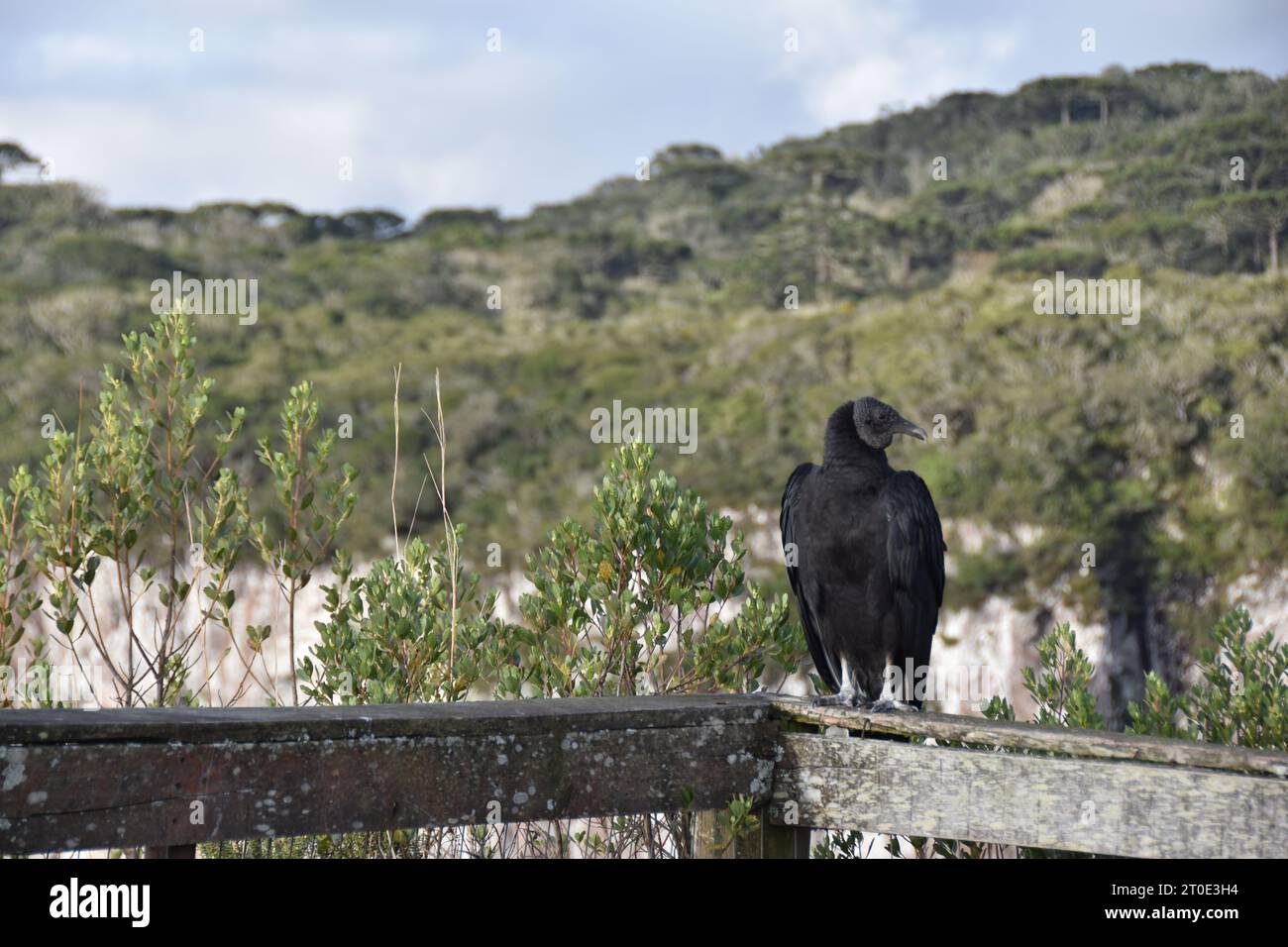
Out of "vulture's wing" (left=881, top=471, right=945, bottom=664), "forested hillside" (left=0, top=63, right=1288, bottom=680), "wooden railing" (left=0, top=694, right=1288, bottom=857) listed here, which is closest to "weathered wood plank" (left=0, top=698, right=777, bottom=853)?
"wooden railing" (left=0, top=694, right=1288, bottom=857)

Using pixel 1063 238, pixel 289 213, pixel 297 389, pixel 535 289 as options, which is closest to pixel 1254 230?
pixel 1063 238

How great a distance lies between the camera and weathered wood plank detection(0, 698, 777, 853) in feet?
5.41

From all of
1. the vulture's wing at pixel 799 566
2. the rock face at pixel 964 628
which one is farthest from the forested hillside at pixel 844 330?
the vulture's wing at pixel 799 566

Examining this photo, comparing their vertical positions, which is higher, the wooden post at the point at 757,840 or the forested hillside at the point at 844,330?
the forested hillside at the point at 844,330

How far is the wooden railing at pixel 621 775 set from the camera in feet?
5.49

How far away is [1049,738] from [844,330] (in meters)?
24.9

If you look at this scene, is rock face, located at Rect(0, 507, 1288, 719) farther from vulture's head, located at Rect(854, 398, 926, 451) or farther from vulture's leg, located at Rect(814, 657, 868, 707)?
vulture's head, located at Rect(854, 398, 926, 451)

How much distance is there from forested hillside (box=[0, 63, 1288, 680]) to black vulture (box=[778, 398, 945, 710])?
11.4m

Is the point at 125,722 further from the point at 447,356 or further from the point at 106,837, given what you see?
the point at 447,356

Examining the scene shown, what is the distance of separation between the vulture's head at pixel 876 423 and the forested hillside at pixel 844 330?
11.5 metres

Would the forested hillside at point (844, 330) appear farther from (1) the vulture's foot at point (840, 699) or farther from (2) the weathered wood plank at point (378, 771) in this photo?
(2) the weathered wood plank at point (378, 771)

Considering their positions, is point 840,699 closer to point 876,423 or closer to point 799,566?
point 799,566

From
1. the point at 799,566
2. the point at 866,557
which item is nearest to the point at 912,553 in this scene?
the point at 866,557

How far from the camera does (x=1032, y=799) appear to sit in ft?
6.43
